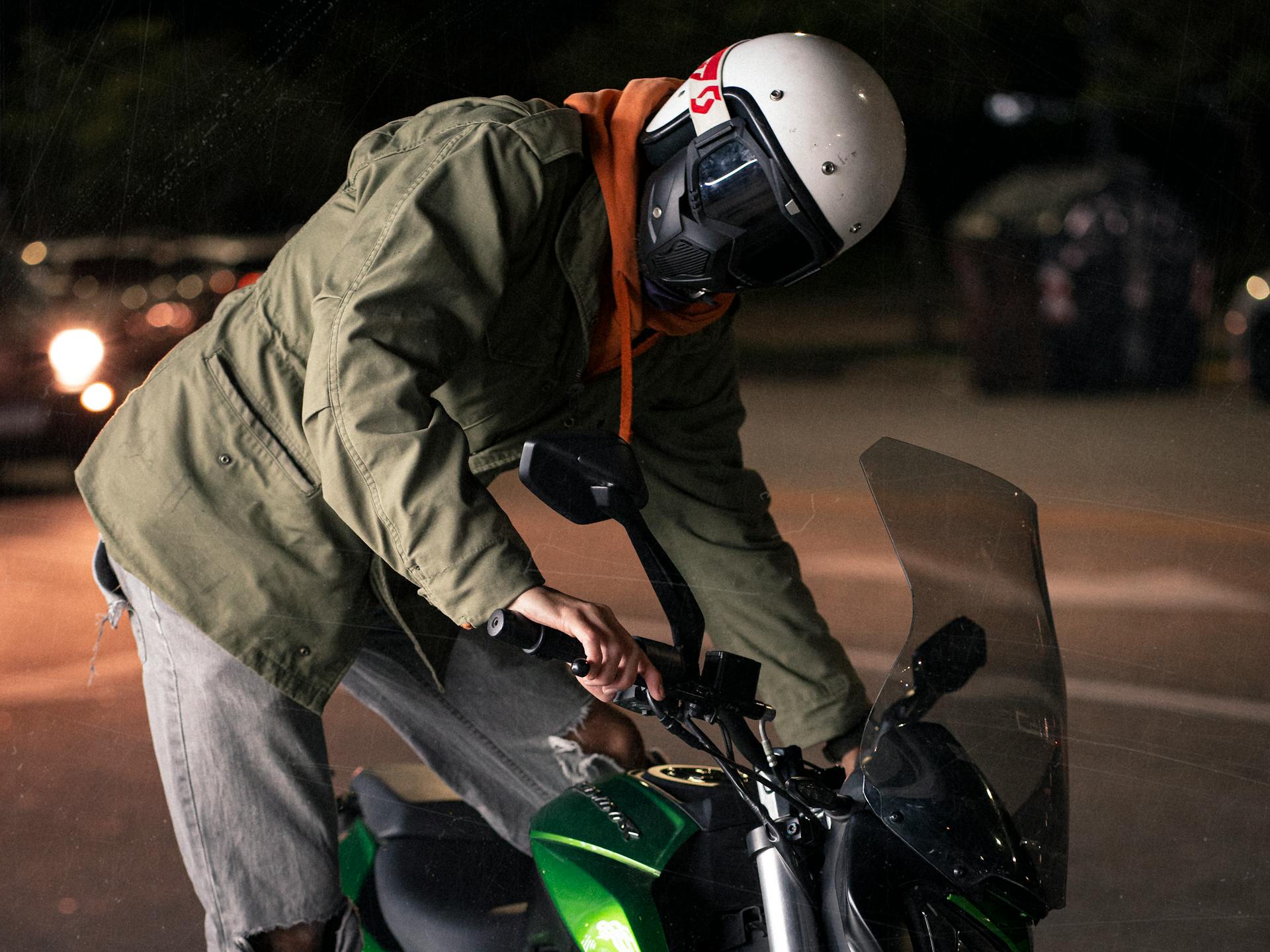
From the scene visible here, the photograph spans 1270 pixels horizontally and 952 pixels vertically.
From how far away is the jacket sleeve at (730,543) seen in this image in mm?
1339

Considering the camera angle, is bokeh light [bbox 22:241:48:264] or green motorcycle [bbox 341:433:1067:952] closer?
green motorcycle [bbox 341:433:1067:952]

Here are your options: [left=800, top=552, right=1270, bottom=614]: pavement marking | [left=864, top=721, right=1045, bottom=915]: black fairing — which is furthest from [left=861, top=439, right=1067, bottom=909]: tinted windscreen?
[left=800, top=552, right=1270, bottom=614]: pavement marking

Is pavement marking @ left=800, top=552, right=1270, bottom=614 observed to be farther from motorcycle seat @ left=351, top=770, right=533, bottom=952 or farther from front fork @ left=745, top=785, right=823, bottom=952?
motorcycle seat @ left=351, top=770, right=533, bottom=952

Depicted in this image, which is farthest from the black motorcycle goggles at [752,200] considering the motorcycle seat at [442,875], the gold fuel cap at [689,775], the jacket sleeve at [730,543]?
the motorcycle seat at [442,875]

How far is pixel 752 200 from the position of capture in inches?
46.7

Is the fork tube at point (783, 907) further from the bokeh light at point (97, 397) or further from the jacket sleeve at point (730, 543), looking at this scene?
the bokeh light at point (97, 397)

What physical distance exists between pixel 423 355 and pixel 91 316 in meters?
0.72

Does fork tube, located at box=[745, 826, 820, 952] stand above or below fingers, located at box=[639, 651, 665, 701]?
below

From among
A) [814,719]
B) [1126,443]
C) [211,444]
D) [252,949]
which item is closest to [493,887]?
[252,949]

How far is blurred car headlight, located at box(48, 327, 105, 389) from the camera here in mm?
1662

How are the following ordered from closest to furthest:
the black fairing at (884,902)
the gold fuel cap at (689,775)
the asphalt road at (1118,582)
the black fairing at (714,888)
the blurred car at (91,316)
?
the black fairing at (884,902) < the black fairing at (714,888) < the gold fuel cap at (689,775) < the asphalt road at (1118,582) < the blurred car at (91,316)

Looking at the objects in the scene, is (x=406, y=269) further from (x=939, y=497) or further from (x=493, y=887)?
(x=493, y=887)

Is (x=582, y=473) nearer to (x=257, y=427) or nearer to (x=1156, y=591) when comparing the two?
(x=257, y=427)

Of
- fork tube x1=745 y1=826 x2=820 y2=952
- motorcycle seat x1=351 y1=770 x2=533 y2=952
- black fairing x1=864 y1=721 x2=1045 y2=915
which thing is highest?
black fairing x1=864 y1=721 x2=1045 y2=915
